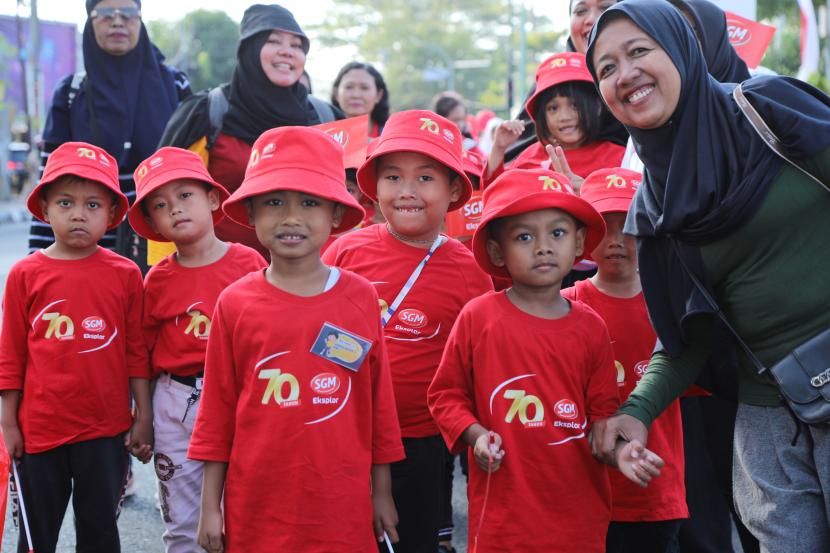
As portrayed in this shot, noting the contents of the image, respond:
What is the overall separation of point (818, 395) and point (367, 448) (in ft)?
4.28

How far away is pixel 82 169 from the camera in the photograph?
12.8 ft

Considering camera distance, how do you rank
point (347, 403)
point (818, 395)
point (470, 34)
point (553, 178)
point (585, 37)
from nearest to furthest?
1. point (818, 395)
2. point (347, 403)
3. point (553, 178)
4. point (585, 37)
5. point (470, 34)

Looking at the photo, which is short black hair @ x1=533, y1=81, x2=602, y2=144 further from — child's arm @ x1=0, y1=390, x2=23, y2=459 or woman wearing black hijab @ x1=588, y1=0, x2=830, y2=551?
child's arm @ x1=0, y1=390, x2=23, y2=459

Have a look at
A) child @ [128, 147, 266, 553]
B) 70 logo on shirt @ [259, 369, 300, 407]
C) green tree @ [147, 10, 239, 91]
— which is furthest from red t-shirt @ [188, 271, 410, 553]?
green tree @ [147, 10, 239, 91]

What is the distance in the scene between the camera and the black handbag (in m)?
2.51

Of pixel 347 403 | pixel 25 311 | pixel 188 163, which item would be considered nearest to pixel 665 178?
pixel 347 403

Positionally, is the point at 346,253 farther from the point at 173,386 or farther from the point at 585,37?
the point at 585,37

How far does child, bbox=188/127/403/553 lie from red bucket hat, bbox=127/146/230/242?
0.92 metres

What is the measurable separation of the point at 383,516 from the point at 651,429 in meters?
1.01

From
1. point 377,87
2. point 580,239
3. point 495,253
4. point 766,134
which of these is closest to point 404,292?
point 495,253

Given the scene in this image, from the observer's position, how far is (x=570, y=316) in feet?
10.2

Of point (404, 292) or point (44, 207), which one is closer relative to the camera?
point (404, 292)

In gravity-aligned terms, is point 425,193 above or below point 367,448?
above

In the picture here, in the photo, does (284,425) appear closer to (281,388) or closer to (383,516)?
(281,388)
